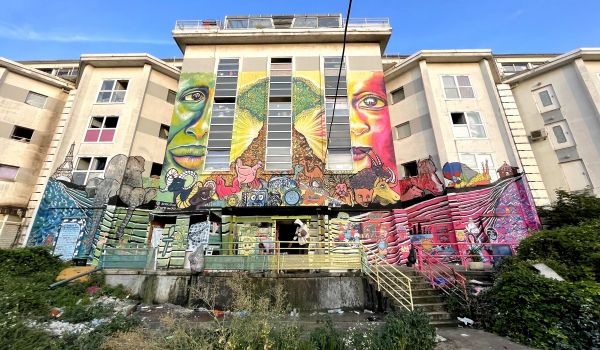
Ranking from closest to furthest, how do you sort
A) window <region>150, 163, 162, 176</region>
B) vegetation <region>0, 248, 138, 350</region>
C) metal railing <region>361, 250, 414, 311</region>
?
1. vegetation <region>0, 248, 138, 350</region>
2. metal railing <region>361, 250, 414, 311</region>
3. window <region>150, 163, 162, 176</region>

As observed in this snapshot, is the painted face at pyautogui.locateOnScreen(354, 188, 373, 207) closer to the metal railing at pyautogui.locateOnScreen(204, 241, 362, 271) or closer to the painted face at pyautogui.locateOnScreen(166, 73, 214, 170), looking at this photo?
the metal railing at pyautogui.locateOnScreen(204, 241, 362, 271)

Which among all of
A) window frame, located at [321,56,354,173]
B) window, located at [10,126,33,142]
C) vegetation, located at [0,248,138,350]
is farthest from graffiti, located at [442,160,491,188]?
window, located at [10,126,33,142]

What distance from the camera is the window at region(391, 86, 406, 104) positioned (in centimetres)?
2007

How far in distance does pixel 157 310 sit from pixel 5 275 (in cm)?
592

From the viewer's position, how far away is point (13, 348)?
4.75m

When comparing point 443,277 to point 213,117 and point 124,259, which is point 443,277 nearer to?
point 124,259

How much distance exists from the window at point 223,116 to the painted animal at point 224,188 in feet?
3.38

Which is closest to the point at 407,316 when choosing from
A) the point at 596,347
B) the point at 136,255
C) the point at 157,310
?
the point at 596,347

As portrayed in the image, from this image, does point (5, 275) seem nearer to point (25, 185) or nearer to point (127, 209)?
point (127, 209)

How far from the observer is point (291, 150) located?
16.7 metres

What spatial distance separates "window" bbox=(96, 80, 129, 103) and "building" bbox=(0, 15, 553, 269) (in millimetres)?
91

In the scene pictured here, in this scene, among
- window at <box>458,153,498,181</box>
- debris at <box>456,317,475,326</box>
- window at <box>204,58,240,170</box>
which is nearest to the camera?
debris at <box>456,317,475,326</box>

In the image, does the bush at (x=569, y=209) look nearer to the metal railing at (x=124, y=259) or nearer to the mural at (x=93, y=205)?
the metal railing at (x=124, y=259)

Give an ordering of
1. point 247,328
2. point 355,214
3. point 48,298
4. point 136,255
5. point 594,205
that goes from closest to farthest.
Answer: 1. point 247,328
2. point 48,298
3. point 136,255
4. point 594,205
5. point 355,214
